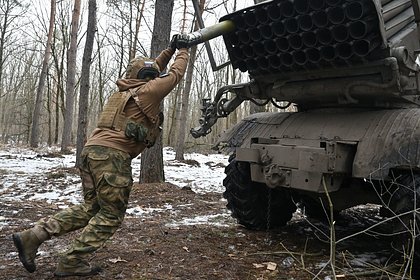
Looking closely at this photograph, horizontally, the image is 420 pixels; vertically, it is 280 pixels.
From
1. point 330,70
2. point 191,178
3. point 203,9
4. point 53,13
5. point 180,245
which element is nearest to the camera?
point 330,70

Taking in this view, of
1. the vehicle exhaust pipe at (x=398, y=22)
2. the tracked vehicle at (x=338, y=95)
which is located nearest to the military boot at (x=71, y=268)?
the tracked vehicle at (x=338, y=95)

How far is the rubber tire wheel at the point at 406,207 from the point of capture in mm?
3579

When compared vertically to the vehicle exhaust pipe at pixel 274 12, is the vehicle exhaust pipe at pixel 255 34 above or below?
below

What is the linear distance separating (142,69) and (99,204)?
1200 mm

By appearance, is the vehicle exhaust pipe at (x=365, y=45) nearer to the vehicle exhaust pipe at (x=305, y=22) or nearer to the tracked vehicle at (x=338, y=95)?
the tracked vehicle at (x=338, y=95)

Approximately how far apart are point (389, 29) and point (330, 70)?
2.02 feet

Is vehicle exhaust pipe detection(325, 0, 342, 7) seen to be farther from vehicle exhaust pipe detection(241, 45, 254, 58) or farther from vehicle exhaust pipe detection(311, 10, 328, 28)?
vehicle exhaust pipe detection(241, 45, 254, 58)

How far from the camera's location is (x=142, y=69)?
12.6 ft

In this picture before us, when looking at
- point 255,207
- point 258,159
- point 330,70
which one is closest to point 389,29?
point 330,70

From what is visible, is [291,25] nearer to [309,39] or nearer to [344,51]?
[309,39]

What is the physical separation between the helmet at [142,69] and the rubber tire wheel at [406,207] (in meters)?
2.28

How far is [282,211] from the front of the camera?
5.56 metres

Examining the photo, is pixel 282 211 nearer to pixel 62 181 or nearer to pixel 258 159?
pixel 258 159

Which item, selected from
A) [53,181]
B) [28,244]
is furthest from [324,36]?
[53,181]
